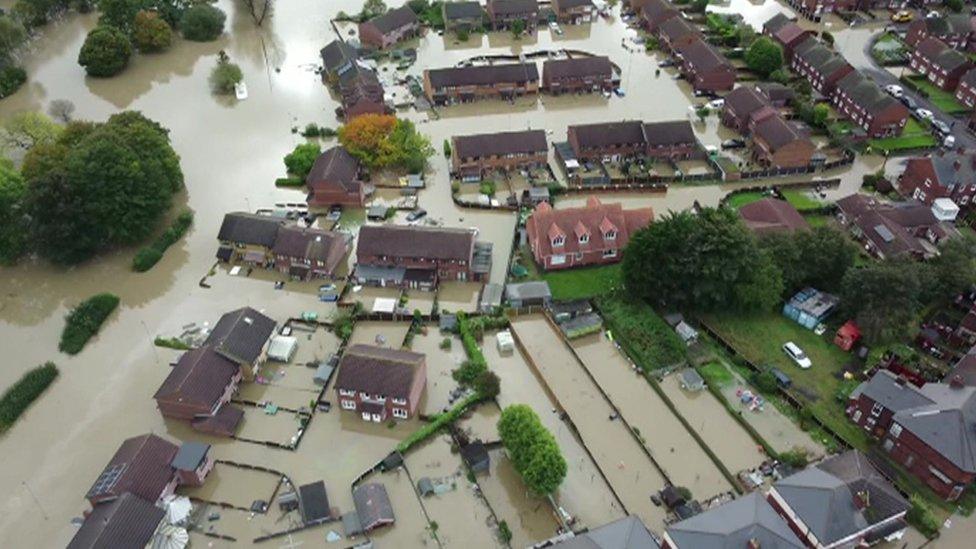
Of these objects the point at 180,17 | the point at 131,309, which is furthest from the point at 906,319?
the point at 180,17

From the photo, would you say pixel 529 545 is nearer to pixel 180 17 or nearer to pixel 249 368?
pixel 249 368

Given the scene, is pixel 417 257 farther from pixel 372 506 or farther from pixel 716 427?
pixel 716 427

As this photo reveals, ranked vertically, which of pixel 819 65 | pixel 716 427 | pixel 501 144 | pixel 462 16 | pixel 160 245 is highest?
pixel 819 65

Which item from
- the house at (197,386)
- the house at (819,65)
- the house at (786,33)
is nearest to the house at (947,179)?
the house at (819,65)

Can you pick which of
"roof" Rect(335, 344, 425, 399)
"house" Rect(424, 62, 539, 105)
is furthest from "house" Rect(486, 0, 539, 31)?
"roof" Rect(335, 344, 425, 399)

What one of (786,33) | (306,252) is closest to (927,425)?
(306,252)

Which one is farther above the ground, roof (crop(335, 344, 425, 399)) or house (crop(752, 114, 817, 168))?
house (crop(752, 114, 817, 168))

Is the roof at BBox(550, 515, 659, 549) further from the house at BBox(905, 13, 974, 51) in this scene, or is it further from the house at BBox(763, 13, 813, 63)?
the house at BBox(905, 13, 974, 51)

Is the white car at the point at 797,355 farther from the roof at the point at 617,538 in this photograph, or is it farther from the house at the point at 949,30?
the house at the point at 949,30
